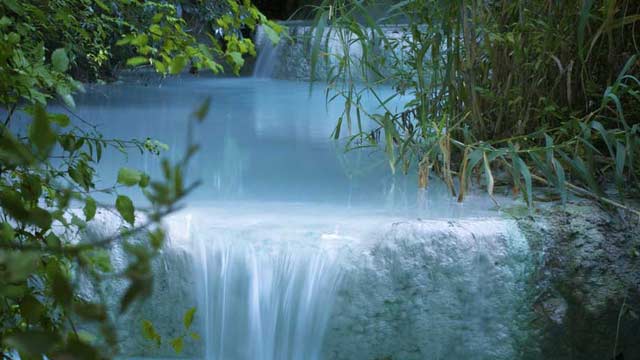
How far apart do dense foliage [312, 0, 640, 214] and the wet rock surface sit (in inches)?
5.2

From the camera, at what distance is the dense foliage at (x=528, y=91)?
2.30 m

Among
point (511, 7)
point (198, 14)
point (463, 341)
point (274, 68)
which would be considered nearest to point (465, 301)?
point (463, 341)

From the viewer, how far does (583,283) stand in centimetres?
207

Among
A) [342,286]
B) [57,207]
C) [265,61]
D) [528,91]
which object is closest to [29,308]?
[57,207]

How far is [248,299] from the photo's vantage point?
6.91 ft

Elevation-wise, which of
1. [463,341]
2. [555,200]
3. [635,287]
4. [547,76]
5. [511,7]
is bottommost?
[463,341]

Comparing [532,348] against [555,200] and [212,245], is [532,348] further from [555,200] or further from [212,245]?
[212,245]

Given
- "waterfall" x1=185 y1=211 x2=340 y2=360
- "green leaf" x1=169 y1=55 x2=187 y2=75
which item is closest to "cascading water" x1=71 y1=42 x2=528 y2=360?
"waterfall" x1=185 y1=211 x2=340 y2=360

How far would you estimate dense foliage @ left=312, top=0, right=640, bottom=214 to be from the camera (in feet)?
7.54

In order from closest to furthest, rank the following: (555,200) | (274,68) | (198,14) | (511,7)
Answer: (555,200) → (511,7) → (198,14) → (274,68)

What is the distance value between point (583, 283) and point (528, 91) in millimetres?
727

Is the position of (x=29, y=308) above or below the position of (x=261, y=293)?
above

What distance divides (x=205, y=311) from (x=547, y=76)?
1.17m

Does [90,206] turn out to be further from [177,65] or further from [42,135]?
[42,135]
